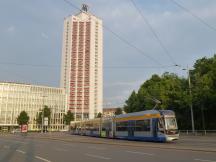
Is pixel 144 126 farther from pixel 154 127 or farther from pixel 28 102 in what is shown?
pixel 28 102

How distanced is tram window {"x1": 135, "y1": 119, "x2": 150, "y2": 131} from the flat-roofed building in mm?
119304

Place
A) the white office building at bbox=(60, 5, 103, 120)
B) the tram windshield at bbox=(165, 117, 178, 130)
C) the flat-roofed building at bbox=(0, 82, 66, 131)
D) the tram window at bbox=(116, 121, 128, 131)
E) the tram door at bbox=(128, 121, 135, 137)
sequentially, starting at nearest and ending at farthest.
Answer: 1. the tram windshield at bbox=(165, 117, 178, 130)
2. the tram door at bbox=(128, 121, 135, 137)
3. the tram window at bbox=(116, 121, 128, 131)
4. the flat-roofed building at bbox=(0, 82, 66, 131)
5. the white office building at bbox=(60, 5, 103, 120)

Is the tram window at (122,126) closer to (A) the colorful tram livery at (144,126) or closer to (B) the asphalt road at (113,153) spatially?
(A) the colorful tram livery at (144,126)

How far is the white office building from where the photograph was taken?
556 feet

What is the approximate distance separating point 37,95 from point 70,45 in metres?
31.1

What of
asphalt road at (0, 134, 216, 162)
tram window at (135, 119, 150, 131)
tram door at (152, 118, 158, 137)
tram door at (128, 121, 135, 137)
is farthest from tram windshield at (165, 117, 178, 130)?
asphalt road at (0, 134, 216, 162)

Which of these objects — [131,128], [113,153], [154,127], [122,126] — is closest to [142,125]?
[154,127]

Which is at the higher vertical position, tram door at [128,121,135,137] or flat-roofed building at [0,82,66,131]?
flat-roofed building at [0,82,66,131]

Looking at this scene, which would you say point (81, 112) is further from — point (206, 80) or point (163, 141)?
point (163, 141)

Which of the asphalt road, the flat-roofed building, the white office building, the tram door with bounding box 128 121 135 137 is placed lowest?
the asphalt road

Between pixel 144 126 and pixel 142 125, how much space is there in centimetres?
50

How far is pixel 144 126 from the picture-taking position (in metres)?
35.2

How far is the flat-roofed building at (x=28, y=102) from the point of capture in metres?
157

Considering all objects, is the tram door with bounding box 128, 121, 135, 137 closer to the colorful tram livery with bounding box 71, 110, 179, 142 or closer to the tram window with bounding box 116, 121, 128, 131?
the colorful tram livery with bounding box 71, 110, 179, 142
